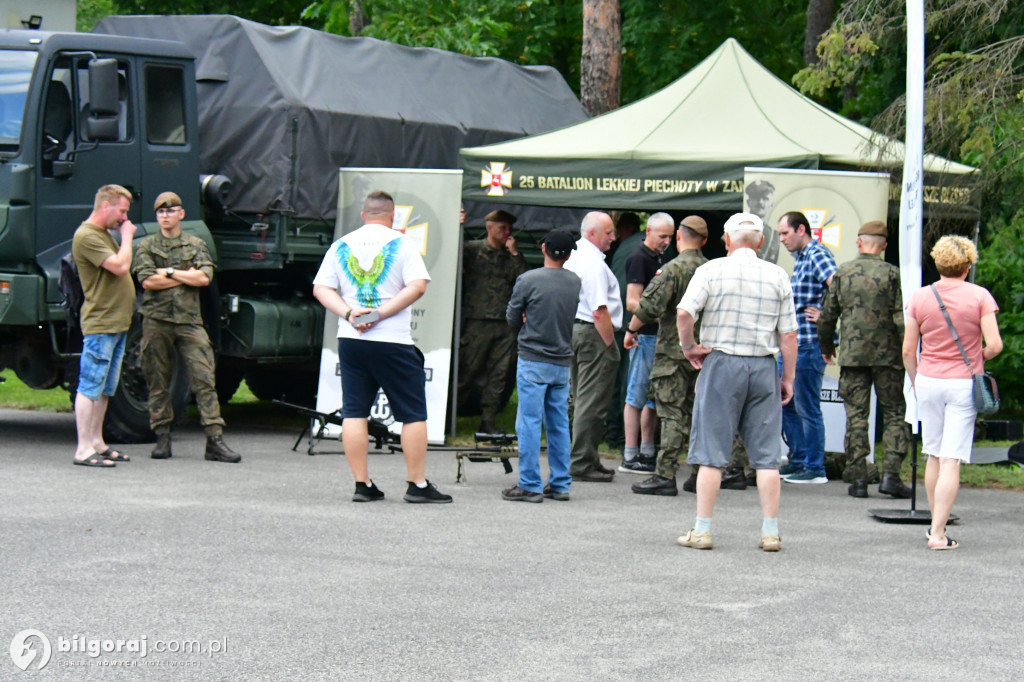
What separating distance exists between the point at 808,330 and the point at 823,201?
3.73 ft

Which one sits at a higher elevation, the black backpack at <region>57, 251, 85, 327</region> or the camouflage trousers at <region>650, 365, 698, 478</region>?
Result: the black backpack at <region>57, 251, 85, 327</region>

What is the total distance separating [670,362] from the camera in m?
10.2

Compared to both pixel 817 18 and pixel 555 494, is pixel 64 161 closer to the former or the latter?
pixel 555 494

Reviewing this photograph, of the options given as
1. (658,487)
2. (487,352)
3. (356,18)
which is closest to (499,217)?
(487,352)

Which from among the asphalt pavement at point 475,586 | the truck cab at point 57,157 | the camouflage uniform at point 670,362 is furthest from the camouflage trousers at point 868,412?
the truck cab at point 57,157

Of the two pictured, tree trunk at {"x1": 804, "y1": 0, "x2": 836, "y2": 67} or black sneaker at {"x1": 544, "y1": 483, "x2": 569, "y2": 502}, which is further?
tree trunk at {"x1": 804, "y1": 0, "x2": 836, "y2": 67}

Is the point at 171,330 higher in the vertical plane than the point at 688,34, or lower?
lower

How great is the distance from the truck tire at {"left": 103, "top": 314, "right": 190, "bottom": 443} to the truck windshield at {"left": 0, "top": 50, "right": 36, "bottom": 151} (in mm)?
1664

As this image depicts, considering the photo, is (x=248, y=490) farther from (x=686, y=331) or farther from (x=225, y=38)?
(x=225, y=38)

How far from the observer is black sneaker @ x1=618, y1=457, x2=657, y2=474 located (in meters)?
11.3

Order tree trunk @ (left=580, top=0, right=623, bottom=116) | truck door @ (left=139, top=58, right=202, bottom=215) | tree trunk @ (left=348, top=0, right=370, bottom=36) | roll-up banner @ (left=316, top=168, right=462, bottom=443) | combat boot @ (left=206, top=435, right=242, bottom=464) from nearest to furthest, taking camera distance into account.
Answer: combat boot @ (left=206, top=435, right=242, bottom=464), truck door @ (left=139, top=58, right=202, bottom=215), roll-up banner @ (left=316, top=168, right=462, bottom=443), tree trunk @ (left=580, top=0, right=623, bottom=116), tree trunk @ (left=348, top=0, right=370, bottom=36)

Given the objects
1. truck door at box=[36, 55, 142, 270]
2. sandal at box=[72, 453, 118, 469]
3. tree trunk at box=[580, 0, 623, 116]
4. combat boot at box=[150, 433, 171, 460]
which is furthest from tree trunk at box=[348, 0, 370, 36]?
sandal at box=[72, 453, 118, 469]

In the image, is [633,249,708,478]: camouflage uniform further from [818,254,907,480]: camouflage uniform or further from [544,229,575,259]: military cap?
[818,254,907,480]: camouflage uniform

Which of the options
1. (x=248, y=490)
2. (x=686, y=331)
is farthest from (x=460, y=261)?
(x=686, y=331)
